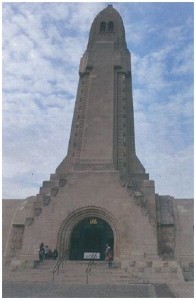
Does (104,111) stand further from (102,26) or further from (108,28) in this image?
(102,26)

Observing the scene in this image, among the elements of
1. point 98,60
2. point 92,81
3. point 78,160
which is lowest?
point 78,160

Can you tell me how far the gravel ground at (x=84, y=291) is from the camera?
1166cm

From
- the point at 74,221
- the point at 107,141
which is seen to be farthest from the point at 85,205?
the point at 107,141

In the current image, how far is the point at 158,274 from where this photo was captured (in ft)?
57.3

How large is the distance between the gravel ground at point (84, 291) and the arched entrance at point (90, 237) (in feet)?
28.1

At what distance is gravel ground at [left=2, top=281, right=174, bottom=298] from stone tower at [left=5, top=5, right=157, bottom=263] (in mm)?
7051

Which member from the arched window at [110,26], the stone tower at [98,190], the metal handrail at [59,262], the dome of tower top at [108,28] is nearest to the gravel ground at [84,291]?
the metal handrail at [59,262]

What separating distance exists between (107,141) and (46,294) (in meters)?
15.6

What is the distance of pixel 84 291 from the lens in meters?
12.7

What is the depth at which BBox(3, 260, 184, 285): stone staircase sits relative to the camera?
52.9 feet

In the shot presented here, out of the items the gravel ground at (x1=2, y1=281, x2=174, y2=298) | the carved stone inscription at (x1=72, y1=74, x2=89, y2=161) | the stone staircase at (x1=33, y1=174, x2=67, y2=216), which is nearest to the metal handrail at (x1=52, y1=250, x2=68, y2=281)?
the gravel ground at (x1=2, y1=281, x2=174, y2=298)

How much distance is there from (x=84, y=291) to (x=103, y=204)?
10160mm

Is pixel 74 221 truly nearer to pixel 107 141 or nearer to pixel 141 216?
pixel 141 216

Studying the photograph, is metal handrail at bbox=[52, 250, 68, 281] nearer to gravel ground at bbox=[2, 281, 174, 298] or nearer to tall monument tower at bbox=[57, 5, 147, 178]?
gravel ground at bbox=[2, 281, 174, 298]
